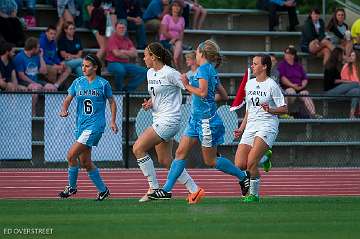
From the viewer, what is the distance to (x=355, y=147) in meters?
26.0

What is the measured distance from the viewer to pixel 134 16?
2741cm

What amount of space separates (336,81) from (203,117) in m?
11.3

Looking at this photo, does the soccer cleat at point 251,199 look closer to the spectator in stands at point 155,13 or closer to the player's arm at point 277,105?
the player's arm at point 277,105

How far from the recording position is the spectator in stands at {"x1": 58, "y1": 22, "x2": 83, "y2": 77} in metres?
25.7

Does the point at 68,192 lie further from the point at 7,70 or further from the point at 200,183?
the point at 7,70

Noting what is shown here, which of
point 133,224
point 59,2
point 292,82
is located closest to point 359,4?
point 292,82

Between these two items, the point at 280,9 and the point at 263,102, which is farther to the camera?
the point at 280,9

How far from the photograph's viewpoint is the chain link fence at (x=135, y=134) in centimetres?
2419

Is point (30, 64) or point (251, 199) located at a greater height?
point (30, 64)

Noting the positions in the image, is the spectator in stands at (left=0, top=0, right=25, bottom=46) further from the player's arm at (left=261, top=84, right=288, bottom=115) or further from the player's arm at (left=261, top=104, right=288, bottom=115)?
the player's arm at (left=261, top=104, right=288, bottom=115)

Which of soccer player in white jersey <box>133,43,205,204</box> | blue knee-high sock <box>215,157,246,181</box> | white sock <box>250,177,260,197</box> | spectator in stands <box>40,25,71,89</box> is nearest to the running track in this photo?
Result: blue knee-high sock <box>215,157,246,181</box>

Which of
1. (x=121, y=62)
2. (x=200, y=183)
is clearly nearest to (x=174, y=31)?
(x=121, y=62)

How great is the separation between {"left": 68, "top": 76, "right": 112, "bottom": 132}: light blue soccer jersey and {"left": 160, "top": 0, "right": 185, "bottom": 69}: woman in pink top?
32.8 ft

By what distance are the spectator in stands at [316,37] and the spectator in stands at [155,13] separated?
3330mm
